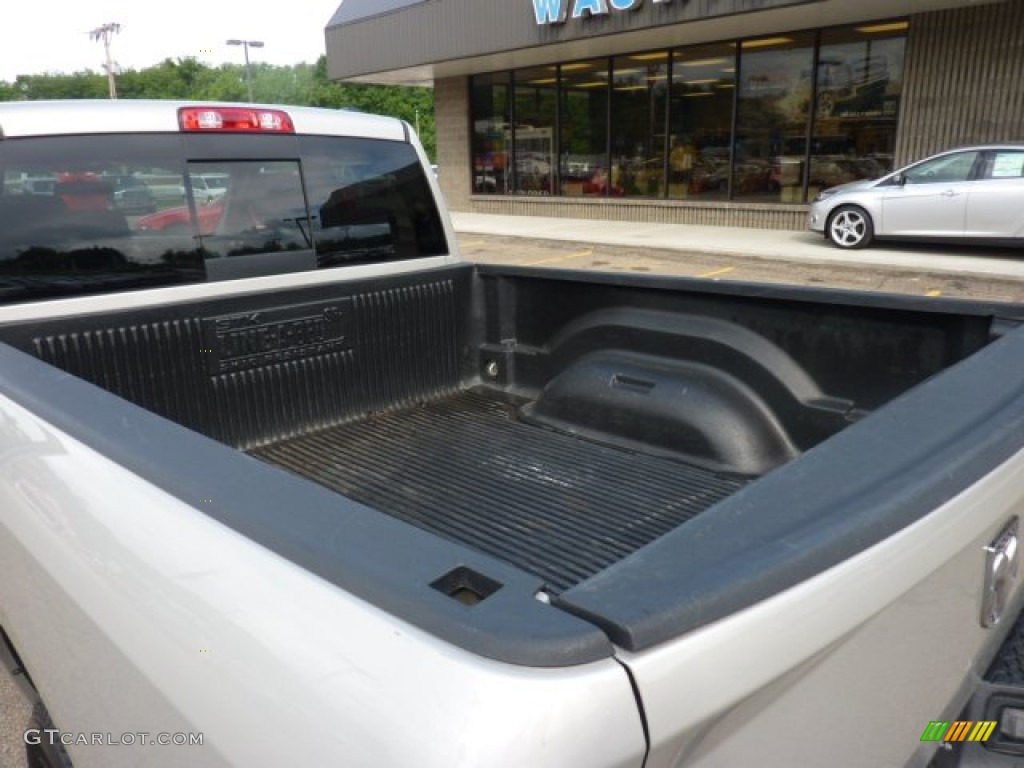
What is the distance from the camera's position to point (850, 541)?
1.05 metres

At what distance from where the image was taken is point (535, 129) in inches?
784

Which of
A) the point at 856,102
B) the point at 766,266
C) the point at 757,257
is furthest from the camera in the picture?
the point at 856,102

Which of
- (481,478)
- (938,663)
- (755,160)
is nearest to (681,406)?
(481,478)

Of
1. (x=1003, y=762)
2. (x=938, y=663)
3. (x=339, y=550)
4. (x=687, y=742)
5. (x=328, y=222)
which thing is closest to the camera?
(x=687, y=742)

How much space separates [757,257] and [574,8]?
620cm

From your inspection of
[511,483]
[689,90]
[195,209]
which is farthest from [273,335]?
[689,90]

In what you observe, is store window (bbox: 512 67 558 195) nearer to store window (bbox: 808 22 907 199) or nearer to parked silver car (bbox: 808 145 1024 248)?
store window (bbox: 808 22 907 199)

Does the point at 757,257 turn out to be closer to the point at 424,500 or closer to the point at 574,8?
the point at 574,8

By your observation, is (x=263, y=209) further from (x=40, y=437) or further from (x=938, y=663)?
(x=938, y=663)

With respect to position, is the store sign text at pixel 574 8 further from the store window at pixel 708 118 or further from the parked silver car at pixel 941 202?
the parked silver car at pixel 941 202

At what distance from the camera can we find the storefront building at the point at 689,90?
13.3 m

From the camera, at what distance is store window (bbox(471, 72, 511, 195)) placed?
2050 centimetres

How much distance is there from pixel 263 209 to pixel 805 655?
9.03 feet

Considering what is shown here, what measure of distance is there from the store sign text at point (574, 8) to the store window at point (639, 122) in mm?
2495
